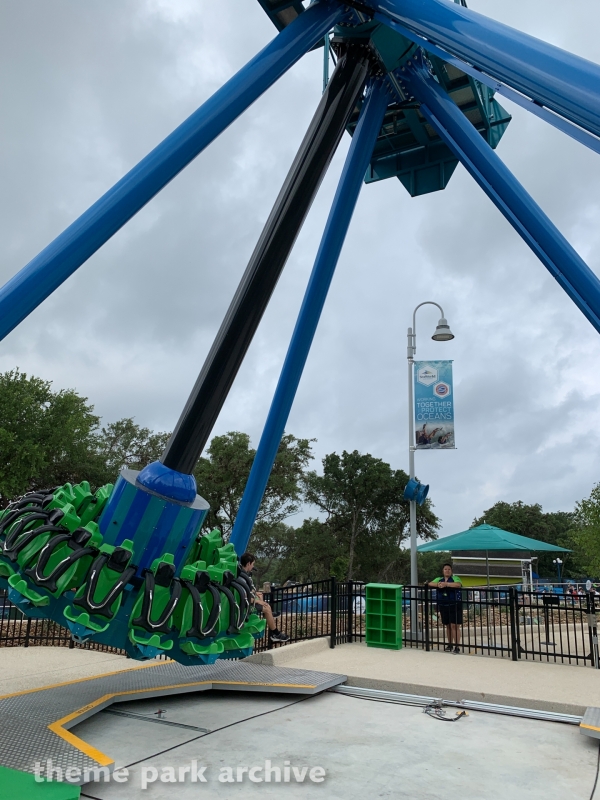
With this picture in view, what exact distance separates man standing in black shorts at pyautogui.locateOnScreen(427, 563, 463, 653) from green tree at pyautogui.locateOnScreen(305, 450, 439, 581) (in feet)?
101

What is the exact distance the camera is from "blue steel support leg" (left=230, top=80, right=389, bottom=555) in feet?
29.7

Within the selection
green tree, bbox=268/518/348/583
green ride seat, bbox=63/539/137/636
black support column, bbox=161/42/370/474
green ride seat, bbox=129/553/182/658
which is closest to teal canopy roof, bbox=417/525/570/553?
black support column, bbox=161/42/370/474

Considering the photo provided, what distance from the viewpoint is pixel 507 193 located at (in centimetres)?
856

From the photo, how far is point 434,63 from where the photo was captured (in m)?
9.91

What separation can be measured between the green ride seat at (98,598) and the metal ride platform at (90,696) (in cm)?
105

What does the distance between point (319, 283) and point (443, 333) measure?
7.49m

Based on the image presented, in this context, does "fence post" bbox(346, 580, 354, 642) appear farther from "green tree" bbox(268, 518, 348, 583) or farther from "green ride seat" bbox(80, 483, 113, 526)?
"green tree" bbox(268, 518, 348, 583)

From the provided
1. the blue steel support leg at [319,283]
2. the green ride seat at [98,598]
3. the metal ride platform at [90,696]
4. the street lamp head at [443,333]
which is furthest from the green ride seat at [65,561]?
the street lamp head at [443,333]

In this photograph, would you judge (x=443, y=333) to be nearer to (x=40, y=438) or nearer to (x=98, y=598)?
(x=98, y=598)

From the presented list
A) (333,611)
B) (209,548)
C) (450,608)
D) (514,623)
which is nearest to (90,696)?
(209,548)

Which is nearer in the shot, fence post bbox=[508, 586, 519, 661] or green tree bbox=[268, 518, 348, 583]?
fence post bbox=[508, 586, 519, 661]

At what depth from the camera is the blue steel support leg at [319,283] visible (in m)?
9.04

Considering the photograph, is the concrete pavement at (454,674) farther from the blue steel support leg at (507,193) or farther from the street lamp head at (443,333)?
the street lamp head at (443,333)

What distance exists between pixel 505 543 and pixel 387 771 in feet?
55.8
